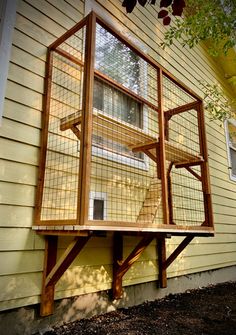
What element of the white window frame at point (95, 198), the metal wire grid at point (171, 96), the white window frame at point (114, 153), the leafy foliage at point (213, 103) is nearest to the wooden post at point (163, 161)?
the white window frame at point (114, 153)

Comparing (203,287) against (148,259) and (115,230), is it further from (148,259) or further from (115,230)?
(115,230)

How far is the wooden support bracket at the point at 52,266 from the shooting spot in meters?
2.20

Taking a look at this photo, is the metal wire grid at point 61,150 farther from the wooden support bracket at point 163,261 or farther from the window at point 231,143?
the window at point 231,143

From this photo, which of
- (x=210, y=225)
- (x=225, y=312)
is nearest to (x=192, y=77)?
(x=210, y=225)

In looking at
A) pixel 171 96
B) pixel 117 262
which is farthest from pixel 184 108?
pixel 117 262

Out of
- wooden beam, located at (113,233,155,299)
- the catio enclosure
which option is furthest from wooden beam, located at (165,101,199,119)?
wooden beam, located at (113,233,155,299)

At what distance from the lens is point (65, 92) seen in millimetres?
2979

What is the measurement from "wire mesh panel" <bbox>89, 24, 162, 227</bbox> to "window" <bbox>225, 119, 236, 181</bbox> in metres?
3.02

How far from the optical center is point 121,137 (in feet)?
10.5

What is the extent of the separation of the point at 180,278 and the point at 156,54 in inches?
138

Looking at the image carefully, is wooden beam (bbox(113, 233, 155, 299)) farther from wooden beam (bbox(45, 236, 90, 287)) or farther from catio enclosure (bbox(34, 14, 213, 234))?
wooden beam (bbox(45, 236, 90, 287))

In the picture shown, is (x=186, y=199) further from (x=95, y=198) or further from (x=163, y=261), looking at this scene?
(x=95, y=198)

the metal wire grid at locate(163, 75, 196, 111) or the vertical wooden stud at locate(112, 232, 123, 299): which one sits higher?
the metal wire grid at locate(163, 75, 196, 111)

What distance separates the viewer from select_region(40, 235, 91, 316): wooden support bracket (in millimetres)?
2199
